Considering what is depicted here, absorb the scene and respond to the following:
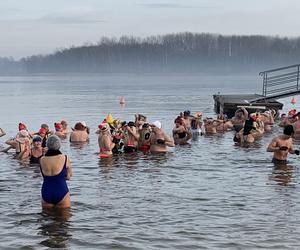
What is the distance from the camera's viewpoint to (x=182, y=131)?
→ 21609 mm

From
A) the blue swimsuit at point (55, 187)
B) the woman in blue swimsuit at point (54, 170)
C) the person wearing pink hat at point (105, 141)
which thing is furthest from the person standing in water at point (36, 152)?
the woman in blue swimsuit at point (54, 170)

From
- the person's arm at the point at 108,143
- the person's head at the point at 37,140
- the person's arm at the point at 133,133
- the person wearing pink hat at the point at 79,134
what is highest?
the person's head at the point at 37,140

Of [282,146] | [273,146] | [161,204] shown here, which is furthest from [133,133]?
[161,204]

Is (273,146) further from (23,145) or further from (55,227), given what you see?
(55,227)

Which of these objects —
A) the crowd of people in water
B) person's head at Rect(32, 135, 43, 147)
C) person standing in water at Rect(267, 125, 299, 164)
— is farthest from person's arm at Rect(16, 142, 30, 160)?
person standing in water at Rect(267, 125, 299, 164)

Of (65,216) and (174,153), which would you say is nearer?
(65,216)

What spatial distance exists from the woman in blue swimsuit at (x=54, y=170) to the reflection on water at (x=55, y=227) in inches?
17.3

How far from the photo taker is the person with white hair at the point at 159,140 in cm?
1878

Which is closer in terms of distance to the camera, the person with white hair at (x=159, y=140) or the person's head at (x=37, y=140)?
the person's head at (x=37, y=140)

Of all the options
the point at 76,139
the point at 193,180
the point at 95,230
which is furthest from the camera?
the point at 76,139

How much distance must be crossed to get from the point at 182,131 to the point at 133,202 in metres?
9.52

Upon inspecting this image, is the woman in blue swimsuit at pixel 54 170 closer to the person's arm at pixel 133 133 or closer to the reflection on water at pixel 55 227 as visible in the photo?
the reflection on water at pixel 55 227

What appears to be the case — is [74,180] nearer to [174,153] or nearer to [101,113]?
[174,153]

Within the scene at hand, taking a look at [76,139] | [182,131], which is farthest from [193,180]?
[76,139]
